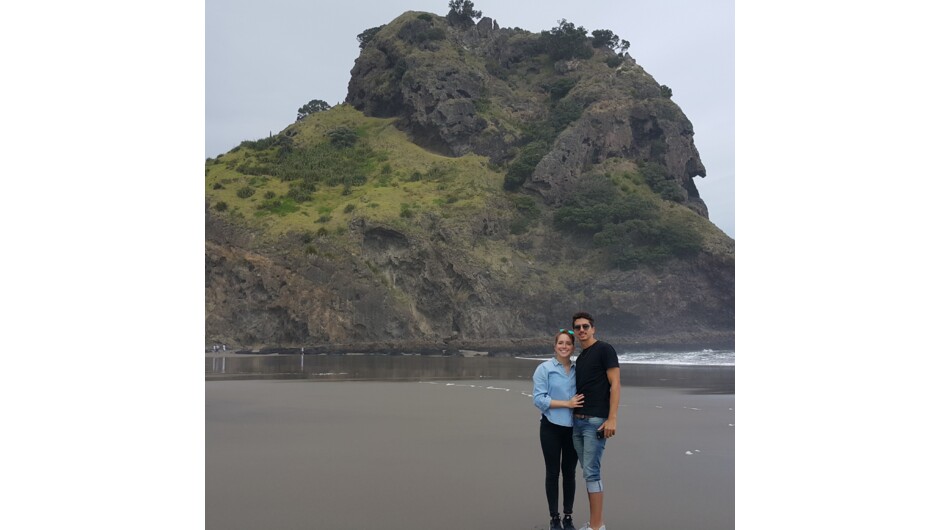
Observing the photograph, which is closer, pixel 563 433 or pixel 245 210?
pixel 563 433

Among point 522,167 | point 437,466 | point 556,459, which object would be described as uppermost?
point 522,167

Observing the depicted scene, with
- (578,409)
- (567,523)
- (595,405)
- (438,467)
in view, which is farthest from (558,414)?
(438,467)

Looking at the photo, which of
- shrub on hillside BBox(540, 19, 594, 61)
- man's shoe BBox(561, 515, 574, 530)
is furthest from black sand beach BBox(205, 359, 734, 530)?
shrub on hillside BBox(540, 19, 594, 61)

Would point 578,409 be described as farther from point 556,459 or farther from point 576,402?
point 556,459

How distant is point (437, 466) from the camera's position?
615 centimetres

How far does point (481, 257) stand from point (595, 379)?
4273 cm

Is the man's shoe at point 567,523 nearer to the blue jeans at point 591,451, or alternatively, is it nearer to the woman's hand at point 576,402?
the blue jeans at point 591,451

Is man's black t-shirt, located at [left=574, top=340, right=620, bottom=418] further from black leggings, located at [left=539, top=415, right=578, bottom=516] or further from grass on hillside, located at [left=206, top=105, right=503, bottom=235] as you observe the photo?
grass on hillside, located at [left=206, top=105, right=503, bottom=235]

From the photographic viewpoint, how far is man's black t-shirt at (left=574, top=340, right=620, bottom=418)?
4.04 m

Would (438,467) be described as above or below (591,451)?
below
